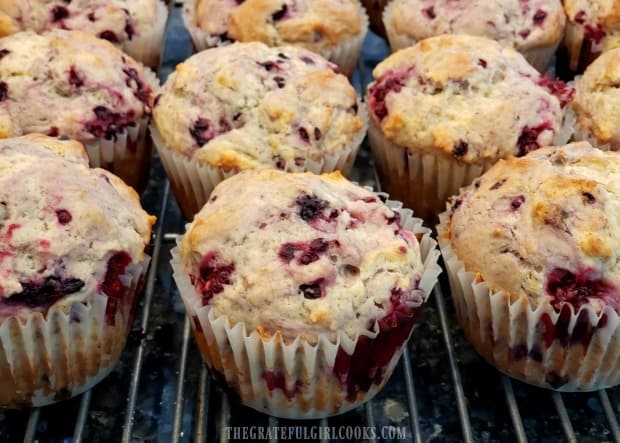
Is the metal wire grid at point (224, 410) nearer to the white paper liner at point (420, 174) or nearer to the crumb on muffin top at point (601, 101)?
the white paper liner at point (420, 174)

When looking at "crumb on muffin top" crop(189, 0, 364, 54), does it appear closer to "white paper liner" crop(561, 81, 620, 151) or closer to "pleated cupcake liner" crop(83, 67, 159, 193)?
"pleated cupcake liner" crop(83, 67, 159, 193)

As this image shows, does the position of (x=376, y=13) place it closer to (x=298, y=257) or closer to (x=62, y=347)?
(x=298, y=257)

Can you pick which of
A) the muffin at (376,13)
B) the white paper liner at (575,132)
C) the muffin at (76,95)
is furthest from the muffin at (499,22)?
the muffin at (76,95)

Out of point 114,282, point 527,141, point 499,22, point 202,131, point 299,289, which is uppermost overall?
point 499,22

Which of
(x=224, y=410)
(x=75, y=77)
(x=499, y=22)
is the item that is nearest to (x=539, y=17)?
(x=499, y=22)

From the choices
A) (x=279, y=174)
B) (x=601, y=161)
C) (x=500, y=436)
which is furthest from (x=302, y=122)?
(x=500, y=436)
